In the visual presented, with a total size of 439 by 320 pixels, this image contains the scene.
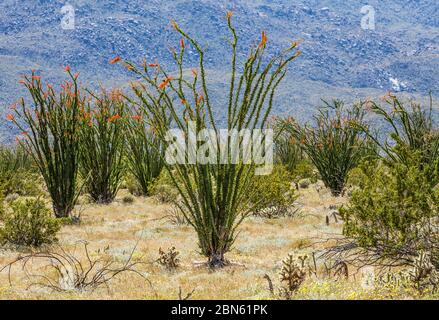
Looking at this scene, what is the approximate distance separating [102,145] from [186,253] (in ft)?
21.3

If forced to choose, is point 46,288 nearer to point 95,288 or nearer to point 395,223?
point 95,288

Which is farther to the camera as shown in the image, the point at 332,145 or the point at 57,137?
the point at 332,145

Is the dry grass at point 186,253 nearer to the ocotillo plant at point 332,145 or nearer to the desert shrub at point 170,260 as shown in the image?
the desert shrub at point 170,260

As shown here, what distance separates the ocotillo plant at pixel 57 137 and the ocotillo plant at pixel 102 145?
5.01 ft

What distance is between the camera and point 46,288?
6098 millimetres

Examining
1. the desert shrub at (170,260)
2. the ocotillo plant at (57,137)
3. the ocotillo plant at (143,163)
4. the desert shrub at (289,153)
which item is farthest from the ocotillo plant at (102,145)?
the desert shrub at (289,153)

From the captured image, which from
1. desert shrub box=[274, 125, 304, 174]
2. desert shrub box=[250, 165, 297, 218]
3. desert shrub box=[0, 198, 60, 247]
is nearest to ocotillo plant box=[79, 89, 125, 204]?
desert shrub box=[250, 165, 297, 218]

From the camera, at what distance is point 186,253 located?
8305mm

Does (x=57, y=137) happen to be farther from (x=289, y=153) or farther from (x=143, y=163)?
(x=289, y=153)

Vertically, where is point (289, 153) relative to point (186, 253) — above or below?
above

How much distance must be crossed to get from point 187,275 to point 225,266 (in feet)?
2.36

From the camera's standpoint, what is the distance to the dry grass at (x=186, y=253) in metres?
5.73

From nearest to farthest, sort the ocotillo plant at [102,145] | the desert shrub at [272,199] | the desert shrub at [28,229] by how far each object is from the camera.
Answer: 1. the desert shrub at [28,229]
2. the desert shrub at [272,199]
3. the ocotillo plant at [102,145]

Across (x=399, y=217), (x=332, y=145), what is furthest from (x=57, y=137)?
(x=332, y=145)
